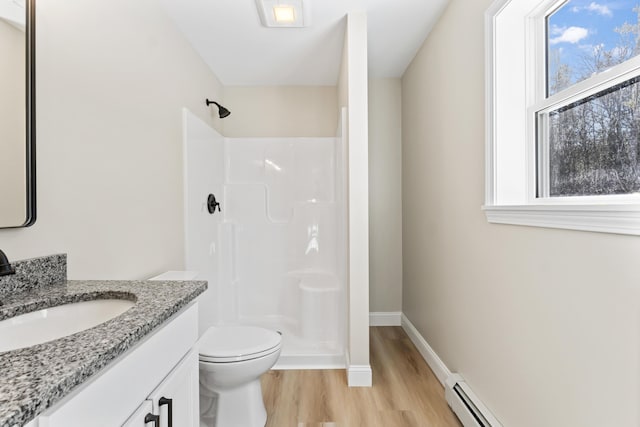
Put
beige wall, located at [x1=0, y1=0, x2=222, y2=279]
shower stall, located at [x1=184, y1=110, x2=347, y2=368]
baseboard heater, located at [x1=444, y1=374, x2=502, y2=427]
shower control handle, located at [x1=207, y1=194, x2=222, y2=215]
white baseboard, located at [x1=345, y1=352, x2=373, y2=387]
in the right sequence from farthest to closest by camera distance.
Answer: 1. shower stall, located at [x1=184, y1=110, x2=347, y2=368]
2. shower control handle, located at [x1=207, y1=194, x2=222, y2=215]
3. white baseboard, located at [x1=345, y1=352, x2=373, y2=387]
4. baseboard heater, located at [x1=444, y1=374, x2=502, y2=427]
5. beige wall, located at [x1=0, y1=0, x2=222, y2=279]

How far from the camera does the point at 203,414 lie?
180 cm

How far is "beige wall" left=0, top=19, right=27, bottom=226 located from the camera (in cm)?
97

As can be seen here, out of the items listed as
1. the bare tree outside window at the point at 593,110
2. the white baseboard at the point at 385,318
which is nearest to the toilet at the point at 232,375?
the bare tree outside window at the point at 593,110

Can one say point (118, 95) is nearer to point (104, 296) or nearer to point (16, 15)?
point (16, 15)

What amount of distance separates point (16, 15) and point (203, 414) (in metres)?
1.83

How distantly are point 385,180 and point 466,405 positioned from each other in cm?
201

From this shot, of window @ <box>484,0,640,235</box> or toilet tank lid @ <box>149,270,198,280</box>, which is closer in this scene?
window @ <box>484,0,640,235</box>

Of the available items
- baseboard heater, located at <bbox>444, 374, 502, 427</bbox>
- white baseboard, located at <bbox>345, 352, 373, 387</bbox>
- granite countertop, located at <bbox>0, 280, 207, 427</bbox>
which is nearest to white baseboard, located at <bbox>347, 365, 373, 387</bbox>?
white baseboard, located at <bbox>345, 352, 373, 387</bbox>

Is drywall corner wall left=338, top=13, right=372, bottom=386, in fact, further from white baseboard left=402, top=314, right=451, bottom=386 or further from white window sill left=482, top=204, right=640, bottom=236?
white window sill left=482, top=204, right=640, bottom=236

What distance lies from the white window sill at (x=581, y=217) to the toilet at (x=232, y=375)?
130 cm

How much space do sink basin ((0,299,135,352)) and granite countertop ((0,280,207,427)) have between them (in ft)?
0.06

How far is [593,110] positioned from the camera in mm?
1189

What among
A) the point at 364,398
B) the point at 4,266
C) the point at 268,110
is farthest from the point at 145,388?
the point at 268,110

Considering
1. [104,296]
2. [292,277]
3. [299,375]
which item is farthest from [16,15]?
[292,277]
